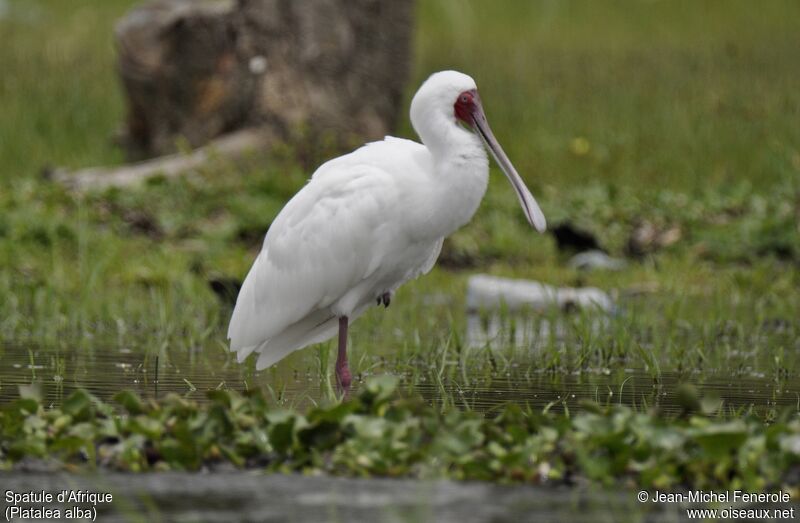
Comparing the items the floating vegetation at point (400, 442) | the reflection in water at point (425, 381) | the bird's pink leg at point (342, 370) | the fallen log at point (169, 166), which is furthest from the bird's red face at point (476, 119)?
the fallen log at point (169, 166)

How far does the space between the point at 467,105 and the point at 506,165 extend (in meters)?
0.47

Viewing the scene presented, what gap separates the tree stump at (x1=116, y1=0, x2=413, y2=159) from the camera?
1496cm

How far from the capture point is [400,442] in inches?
192

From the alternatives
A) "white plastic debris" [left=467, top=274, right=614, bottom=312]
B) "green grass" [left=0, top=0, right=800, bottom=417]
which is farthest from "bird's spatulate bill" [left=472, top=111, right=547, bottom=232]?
"white plastic debris" [left=467, top=274, right=614, bottom=312]

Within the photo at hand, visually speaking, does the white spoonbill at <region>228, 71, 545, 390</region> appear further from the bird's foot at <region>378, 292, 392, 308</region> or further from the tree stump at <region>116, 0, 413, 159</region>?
the tree stump at <region>116, 0, 413, 159</region>

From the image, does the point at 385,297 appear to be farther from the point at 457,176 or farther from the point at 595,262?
the point at 595,262

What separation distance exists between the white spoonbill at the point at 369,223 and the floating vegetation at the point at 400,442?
1476 mm

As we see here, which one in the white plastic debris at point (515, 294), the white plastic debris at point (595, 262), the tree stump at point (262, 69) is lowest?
the white plastic debris at point (515, 294)

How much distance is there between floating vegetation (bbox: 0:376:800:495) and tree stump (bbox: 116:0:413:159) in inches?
379

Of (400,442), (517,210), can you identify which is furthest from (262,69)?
(400,442)

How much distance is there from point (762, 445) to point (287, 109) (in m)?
10.9

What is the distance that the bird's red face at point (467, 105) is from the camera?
6.55 metres

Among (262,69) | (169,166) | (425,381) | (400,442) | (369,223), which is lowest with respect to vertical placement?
(400,442)

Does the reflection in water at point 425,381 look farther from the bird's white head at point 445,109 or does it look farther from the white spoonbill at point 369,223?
the bird's white head at point 445,109
